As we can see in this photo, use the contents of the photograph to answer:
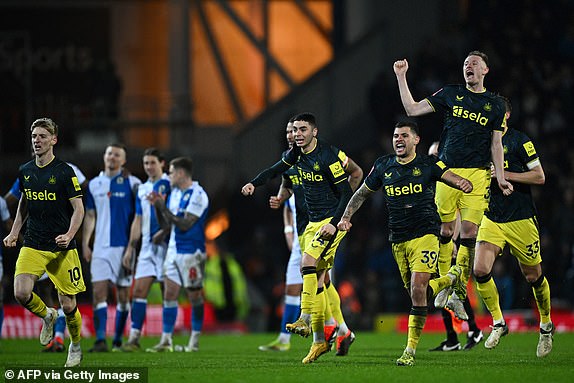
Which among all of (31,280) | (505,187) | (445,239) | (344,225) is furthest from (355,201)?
(31,280)

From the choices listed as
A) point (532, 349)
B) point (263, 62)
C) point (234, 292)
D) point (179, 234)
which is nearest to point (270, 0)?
point (263, 62)

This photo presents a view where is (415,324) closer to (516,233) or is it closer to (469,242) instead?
(469,242)

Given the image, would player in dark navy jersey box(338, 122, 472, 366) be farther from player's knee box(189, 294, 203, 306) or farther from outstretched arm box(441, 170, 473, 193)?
player's knee box(189, 294, 203, 306)

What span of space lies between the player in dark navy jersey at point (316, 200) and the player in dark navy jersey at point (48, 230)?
1935 millimetres

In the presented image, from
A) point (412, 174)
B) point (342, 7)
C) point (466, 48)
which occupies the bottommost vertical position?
point (412, 174)

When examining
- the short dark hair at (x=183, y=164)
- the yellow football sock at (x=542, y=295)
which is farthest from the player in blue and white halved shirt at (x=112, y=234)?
the yellow football sock at (x=542, y=295)

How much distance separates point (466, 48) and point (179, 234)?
12.1 m

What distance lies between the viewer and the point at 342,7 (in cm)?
2981

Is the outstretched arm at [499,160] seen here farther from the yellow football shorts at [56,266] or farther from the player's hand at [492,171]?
the yellow football shorts at [56,266]

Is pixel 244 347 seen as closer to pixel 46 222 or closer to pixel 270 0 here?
pixel 46 222

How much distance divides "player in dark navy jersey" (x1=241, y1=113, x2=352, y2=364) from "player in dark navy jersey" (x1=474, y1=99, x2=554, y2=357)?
1.64m

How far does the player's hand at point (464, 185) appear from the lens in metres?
11.8

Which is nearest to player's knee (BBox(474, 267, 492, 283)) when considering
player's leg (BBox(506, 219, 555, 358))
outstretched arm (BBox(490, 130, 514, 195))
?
player's leg (BBox(506, 219, 555, 358))

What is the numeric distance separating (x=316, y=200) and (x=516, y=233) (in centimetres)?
224
